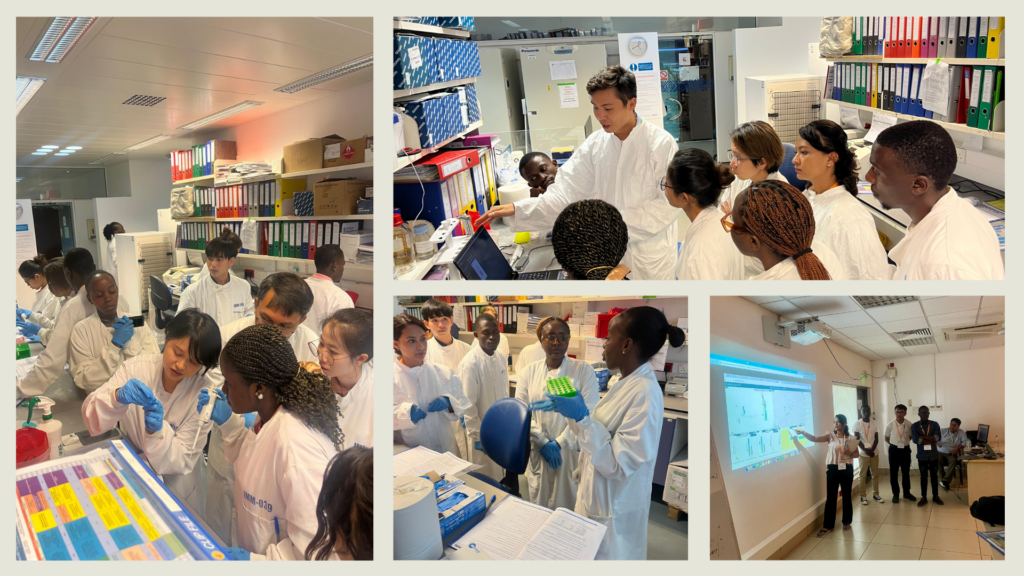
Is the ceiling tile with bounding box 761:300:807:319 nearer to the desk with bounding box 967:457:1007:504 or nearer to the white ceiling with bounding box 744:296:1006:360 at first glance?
the white ceiling with bounding box 744:296:1006:360

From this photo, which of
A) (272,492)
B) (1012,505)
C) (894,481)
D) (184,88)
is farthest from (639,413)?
(184,88)

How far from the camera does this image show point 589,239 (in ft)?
5.19

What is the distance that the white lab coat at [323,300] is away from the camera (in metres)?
1.82

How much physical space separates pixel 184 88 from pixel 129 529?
1539 millimetres

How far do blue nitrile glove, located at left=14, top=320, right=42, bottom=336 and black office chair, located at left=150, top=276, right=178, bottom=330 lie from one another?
1.11 ft

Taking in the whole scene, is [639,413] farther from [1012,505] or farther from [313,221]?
[313,221]

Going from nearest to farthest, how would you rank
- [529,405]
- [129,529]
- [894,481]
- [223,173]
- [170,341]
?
1. [894,481]
2. [129,529]
3. [529,405]
4. [170,341]
5. [223,173]

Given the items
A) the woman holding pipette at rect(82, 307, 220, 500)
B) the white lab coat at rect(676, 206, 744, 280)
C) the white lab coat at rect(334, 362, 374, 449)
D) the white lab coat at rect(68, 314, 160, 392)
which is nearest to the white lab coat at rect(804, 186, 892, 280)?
the white lab coat at rect(676, 206, 744, 280)

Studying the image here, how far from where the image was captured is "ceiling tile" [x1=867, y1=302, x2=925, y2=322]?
4.07 ft

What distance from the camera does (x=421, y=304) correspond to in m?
1.36

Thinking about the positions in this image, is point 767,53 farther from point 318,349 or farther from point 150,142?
point 150,142

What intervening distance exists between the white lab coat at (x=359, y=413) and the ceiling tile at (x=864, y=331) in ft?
4.21

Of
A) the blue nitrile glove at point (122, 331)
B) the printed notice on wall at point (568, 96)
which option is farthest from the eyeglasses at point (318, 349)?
the printed notice on wall at point (568, 96)

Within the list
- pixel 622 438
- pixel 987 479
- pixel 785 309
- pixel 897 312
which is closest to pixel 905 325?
pixel 897 312
